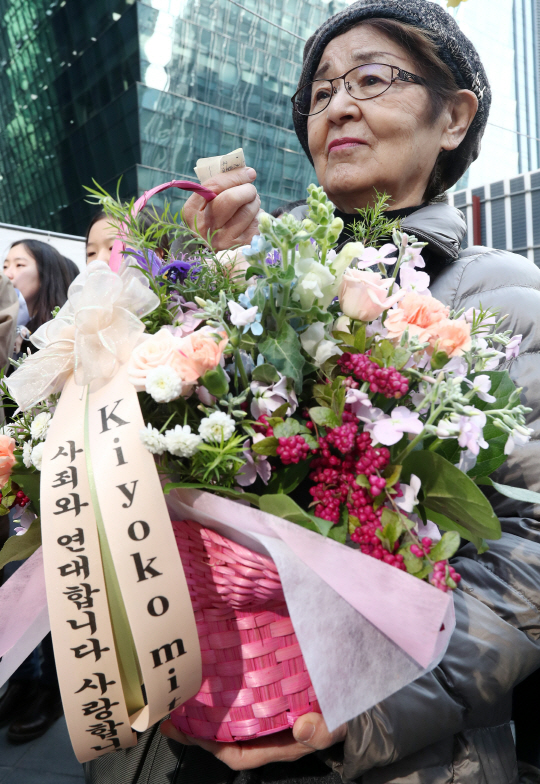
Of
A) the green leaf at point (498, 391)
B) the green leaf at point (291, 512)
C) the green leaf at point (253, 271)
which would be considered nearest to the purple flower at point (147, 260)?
the green leaf at point (253, 271)

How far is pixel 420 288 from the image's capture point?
2.94ft

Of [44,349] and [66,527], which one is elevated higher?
[44,349]

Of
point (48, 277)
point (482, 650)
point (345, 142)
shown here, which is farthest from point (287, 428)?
point (48, 277)

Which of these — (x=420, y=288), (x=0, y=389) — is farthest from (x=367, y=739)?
(x=0, y=389)

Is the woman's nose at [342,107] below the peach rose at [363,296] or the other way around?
the other way around

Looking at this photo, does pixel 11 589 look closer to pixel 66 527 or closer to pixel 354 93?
pixel 66 527

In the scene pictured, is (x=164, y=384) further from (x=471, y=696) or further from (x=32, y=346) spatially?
(x=32, y=346)

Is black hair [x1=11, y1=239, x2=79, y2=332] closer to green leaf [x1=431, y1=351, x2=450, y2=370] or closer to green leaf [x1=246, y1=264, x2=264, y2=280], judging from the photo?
green leaf [x1=246, y1=264, x2=264, y2=280]

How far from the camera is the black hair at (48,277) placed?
3.32 meters

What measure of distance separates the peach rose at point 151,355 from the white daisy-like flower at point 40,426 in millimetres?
177

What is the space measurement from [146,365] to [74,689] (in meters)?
0.39

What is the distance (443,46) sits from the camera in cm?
137

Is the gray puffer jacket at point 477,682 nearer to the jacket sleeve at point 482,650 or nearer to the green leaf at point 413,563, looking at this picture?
the jacket sleeve at point 482,650

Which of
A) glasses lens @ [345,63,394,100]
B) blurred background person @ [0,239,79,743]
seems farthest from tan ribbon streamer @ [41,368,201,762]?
glasses lens @ [345,63,394,100]
